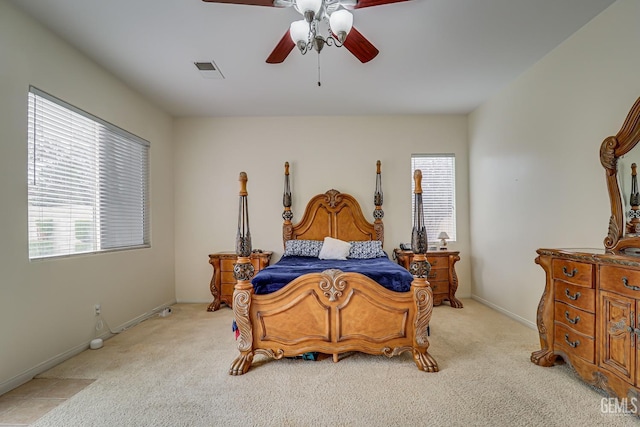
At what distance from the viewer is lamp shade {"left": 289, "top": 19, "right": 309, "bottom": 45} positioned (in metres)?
1.88

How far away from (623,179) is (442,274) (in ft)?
7.86

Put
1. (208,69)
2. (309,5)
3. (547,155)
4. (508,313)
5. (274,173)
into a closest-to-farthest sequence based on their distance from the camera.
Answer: (309,5) → (547,155) → (208,69) → (508,313) → (274,173)

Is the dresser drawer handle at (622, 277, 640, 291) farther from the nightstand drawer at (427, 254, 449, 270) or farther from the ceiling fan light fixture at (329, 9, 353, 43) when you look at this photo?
the nightstand drawer at (427, 254, 449, 270)

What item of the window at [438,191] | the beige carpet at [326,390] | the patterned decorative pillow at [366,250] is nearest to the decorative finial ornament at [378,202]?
the patterned decorative pillow at [366,250]

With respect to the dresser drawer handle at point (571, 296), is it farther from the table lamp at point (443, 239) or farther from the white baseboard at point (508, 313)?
the table lamp at point (443, 239)

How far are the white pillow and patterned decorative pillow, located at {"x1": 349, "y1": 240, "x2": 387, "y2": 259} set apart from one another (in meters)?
0.08

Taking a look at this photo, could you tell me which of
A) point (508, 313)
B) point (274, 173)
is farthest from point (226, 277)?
point (508, 313)

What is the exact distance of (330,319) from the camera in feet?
8.26

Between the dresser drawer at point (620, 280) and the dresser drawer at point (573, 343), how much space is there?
15.7 inches

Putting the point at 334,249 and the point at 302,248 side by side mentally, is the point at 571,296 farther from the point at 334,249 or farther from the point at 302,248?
the point at 302,248

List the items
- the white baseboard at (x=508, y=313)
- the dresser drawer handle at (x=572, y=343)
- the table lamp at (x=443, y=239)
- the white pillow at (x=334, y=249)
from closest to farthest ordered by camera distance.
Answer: the dresser drawer handle at (x=572, y=343), the white baseboard at (x=508, y=313), the white pillow at (x=334, y=249), the table lamp at (x=443, y=239)

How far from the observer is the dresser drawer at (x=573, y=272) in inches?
83.0

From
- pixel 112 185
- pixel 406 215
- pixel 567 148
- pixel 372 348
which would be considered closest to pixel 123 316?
pixel 112 185

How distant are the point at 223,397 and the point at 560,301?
100 inches
